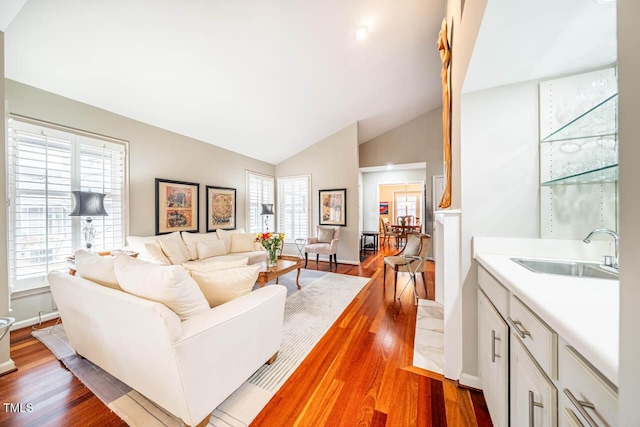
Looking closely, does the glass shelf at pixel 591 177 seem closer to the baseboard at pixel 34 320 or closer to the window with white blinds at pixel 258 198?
the baseboard at pixel 34 320

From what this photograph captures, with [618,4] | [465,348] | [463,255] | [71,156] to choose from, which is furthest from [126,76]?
[465,348]

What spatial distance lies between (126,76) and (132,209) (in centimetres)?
176

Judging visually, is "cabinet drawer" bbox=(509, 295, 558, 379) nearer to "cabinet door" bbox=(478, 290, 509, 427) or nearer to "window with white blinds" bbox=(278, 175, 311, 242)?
Result: "cabinet door" bbox=(478, 290, 509, 427)

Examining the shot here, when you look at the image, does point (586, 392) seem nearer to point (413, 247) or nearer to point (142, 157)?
point (413, 247)

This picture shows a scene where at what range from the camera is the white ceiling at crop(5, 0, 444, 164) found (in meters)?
2.03

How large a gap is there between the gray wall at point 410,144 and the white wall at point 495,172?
4.08 metres

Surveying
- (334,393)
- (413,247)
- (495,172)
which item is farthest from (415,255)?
(334,393)

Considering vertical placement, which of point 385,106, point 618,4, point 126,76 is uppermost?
point 385,106

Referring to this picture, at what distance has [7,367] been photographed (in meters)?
1.67

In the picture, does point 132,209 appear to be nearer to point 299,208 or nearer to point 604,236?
point 299,208

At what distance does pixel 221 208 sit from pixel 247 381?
3617 mm

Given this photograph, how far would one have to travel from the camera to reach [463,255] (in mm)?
1536

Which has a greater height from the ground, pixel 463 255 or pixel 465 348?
pixel 463 255

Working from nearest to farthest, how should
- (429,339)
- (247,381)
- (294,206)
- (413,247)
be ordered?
(247,381) → (429,339) → (413,247) → (294,206)
